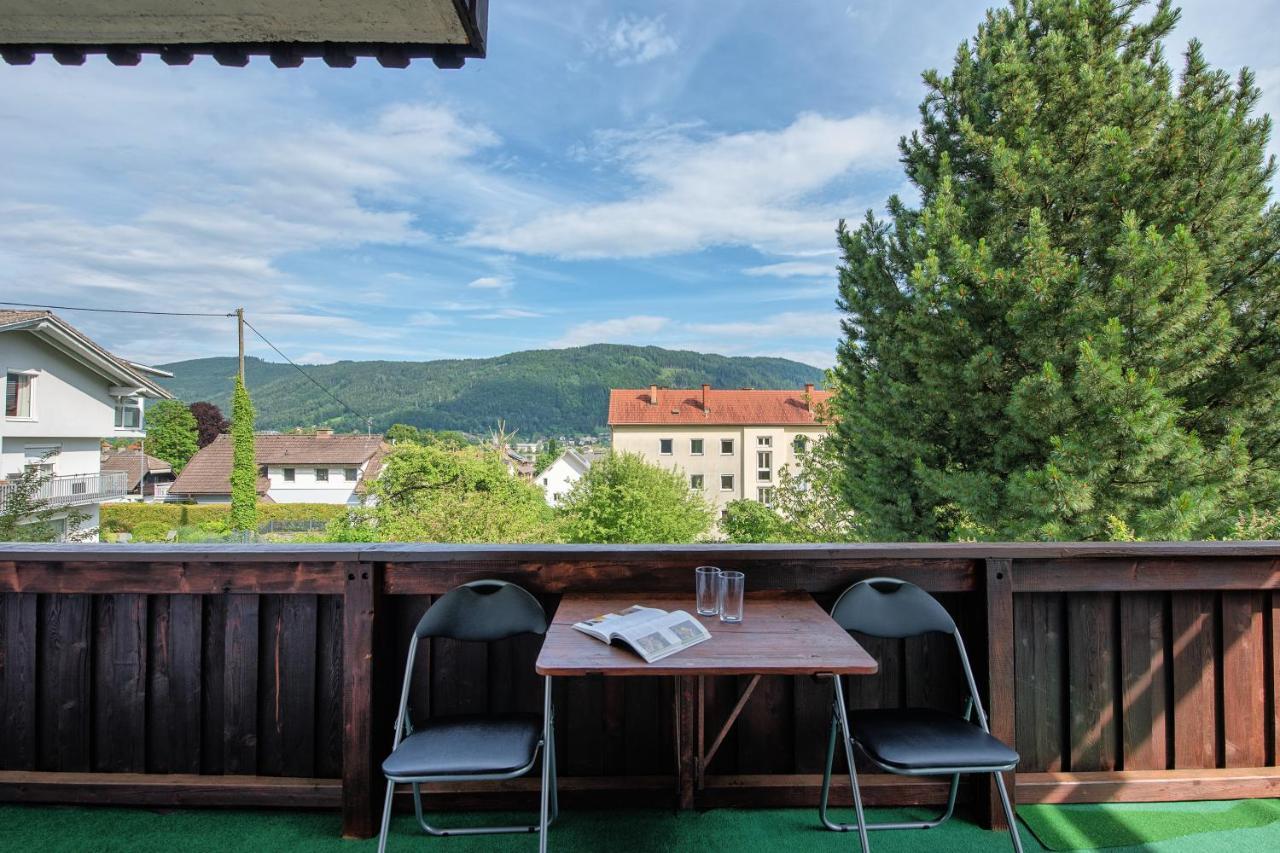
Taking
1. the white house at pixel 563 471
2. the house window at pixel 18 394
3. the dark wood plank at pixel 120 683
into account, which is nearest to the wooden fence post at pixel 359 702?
the dark wood plank at pixel 120 683

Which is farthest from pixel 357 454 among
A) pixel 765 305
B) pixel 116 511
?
pixel 765 305

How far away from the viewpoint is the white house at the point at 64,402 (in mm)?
12719

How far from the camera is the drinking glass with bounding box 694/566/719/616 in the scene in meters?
1.67

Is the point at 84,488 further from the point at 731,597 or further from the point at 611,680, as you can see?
the point at 731,597

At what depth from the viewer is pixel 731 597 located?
1.62m

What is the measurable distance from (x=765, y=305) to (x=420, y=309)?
3380cm

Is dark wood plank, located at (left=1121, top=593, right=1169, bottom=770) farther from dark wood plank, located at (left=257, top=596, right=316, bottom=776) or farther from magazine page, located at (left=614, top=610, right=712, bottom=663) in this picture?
dark wood plank, located at (left=257, top=596, right=316, bottom=776)

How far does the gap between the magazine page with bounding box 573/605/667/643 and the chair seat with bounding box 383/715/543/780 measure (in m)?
0.33

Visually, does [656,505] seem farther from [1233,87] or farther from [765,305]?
[765,305]

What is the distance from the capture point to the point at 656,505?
2291cm

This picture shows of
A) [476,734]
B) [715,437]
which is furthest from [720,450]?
[476,734]

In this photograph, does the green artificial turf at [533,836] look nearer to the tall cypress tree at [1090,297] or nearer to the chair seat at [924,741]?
the chair seat at [924,741]

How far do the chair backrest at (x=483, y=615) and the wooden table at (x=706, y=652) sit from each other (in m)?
0.12

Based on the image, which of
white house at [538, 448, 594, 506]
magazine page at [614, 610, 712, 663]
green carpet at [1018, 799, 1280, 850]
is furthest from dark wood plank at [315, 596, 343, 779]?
white house at [538, 448, 594, 506]
